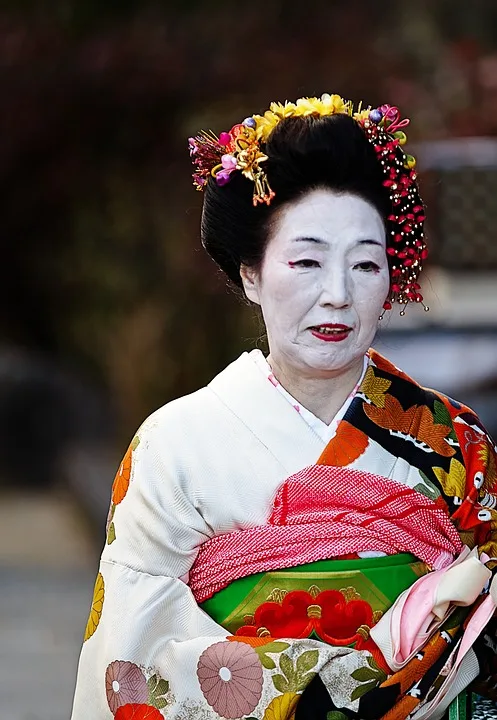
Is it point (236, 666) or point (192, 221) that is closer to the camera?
point (236, 666)

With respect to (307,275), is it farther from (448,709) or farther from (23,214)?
(23,214)

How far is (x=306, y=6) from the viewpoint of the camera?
993cm

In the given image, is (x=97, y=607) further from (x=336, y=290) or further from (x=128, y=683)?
(x=336, y=290)

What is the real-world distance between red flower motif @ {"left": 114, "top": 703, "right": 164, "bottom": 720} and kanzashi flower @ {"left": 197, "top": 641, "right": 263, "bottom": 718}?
4.0 inches

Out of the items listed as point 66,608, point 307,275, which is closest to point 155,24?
point 66,608

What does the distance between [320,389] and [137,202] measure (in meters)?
8.07

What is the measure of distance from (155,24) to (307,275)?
25.6ft

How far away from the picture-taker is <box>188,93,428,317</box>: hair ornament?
2.74m

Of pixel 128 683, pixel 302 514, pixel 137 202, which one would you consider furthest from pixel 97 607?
pixel 137 202

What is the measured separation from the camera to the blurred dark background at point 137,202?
8570 mm

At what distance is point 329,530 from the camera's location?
267 cm

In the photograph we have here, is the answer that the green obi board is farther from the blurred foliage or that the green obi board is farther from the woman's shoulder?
the blurred foliage

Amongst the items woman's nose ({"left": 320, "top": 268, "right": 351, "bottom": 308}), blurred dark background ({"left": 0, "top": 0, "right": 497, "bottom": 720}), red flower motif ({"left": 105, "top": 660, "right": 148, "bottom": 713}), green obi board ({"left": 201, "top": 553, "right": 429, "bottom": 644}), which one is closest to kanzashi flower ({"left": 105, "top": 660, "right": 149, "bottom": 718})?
red flower motif ({"left": 105, "top": 660, "right": 148, "bottom": 713})

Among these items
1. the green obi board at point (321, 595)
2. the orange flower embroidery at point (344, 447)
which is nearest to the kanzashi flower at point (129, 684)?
the green obi board at point (321, 595)
